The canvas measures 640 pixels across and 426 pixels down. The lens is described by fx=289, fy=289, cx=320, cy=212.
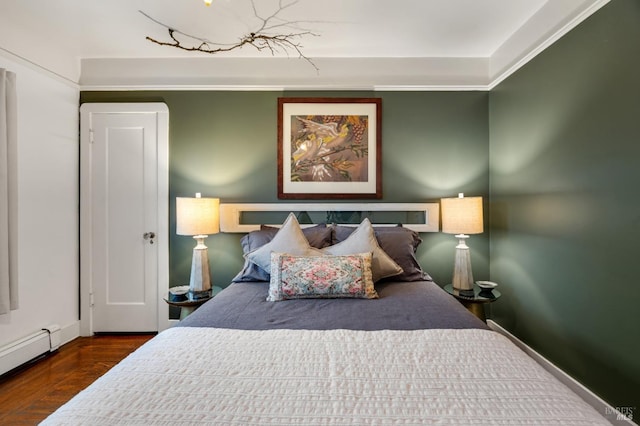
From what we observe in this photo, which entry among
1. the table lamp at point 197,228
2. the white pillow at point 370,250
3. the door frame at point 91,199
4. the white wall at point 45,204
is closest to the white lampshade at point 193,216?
the table lamp at point 197,228

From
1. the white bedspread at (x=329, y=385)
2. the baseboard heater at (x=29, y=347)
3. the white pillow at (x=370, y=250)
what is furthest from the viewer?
the baseboard heater at (x=29, y=347)

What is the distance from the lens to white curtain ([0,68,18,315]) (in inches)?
81.7

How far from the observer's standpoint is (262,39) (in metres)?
2.47

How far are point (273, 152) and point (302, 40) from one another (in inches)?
39.3

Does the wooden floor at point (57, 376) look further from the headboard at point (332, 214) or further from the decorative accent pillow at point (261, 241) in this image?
the headboard at point (332, 214)

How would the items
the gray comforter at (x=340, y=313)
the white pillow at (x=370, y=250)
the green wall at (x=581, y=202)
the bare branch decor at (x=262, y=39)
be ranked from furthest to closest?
the bare branch decor at (x=262, y=39) < the white pillow at (x=370, y=250) < the green wall at (x=581, y=202) < the gray comforter at (x=340, y=313)

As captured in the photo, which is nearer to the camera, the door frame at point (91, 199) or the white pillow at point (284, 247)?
the white pillow at point (284, 247)

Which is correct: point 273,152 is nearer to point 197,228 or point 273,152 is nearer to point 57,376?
point 197,228

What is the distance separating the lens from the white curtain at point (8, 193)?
2076 millimetres

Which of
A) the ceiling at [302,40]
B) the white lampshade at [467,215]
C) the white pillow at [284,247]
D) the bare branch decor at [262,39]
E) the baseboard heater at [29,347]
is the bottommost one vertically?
the baseboard heater at [29,347]

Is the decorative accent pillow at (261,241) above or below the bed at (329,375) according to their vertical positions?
above

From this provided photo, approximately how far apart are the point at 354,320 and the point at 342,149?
1764mm

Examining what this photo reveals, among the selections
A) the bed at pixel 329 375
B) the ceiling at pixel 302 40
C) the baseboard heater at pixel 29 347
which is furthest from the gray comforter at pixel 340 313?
the ceiling at pixel 302 40

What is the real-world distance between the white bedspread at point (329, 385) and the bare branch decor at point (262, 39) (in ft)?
7.39
